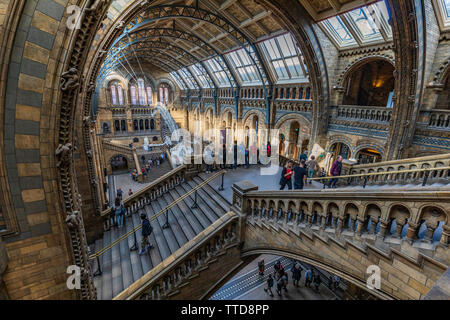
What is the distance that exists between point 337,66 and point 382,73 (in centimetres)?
403

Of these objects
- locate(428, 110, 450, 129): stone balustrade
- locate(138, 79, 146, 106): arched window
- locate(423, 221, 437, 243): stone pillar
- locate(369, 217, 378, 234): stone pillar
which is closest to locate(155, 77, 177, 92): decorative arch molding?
locate(138, 79, 146, 106): arched window

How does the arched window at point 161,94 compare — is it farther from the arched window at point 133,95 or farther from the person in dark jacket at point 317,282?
the person in dark jacket at point 317,282

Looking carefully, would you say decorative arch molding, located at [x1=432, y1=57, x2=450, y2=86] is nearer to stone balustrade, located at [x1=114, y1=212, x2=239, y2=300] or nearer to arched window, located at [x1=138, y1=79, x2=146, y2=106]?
stone balustrade, located at [x1=114, y1=212, x2=239, y2=300]

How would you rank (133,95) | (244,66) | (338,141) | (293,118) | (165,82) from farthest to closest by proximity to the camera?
(165,82), (133,95), (244,66), (293,118), (338,141)

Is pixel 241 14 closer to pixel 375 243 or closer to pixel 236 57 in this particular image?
pixel 236 57

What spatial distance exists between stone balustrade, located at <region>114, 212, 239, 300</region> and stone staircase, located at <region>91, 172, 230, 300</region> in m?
0.72

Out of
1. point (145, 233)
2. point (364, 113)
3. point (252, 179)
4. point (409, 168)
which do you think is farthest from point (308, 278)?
point (364, 113)

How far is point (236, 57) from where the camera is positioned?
1952cm

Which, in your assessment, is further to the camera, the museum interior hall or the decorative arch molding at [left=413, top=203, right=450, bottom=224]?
the museum interior hall

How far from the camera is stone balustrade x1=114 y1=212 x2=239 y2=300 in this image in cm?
529

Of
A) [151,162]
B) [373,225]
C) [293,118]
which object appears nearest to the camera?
[373,225]

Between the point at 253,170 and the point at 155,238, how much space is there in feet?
17.9

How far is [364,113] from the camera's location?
11.8 m

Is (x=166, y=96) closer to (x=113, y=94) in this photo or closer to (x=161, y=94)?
(x=161, y=94)
